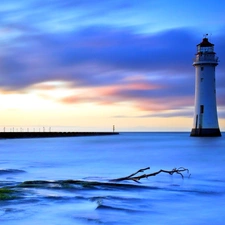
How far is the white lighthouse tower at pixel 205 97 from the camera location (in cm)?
3831

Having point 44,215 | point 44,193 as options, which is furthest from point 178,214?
point 44,193

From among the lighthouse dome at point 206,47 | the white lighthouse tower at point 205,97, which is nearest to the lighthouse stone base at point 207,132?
the white lighthouse tower at point 205,97

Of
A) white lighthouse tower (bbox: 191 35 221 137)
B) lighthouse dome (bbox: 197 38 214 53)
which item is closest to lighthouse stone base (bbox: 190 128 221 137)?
white lighthouse tower (bbox: 191 35 221 137)

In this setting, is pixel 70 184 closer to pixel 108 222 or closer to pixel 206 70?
pixel 108 222

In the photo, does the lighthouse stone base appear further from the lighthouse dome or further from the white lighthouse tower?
the lighthouse dome

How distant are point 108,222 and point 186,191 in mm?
4203

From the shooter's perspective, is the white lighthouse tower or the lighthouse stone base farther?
the lighthouse stone base

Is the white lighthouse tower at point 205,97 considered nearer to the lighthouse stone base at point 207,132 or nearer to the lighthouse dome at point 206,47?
the lighthouse stone base at point 207,132

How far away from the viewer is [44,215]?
24.9 feet

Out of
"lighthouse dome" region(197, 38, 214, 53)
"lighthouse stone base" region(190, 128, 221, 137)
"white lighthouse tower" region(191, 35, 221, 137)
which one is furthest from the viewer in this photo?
"lighthouse dome" region(197, 38, 214, 53)

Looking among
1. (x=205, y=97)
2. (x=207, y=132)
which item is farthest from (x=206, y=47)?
(x=207, y=132)

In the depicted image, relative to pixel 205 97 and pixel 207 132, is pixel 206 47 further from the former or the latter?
pixel 207 132

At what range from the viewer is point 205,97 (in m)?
38.3

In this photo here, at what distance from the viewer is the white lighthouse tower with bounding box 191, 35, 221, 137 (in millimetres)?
38312
